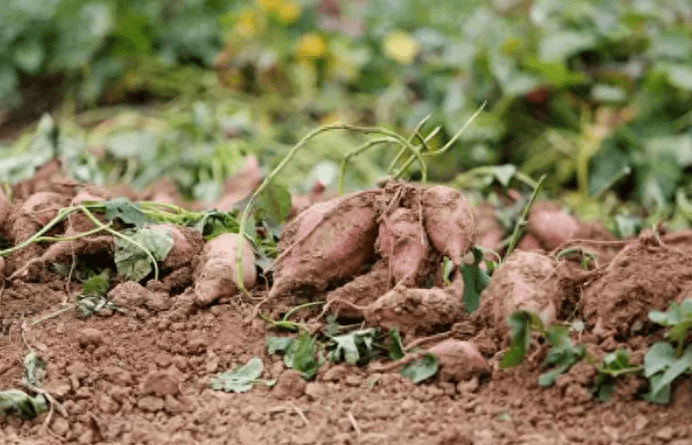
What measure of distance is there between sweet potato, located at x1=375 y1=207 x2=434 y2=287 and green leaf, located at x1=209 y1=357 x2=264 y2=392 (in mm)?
293

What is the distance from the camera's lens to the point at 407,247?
7.20ft

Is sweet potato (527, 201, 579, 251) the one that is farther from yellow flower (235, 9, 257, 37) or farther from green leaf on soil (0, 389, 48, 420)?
yellow flower (235, 9, 257, 37)

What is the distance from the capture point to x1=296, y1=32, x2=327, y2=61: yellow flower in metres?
5.05

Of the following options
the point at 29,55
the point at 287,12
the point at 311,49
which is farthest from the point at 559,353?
the point at 29,55

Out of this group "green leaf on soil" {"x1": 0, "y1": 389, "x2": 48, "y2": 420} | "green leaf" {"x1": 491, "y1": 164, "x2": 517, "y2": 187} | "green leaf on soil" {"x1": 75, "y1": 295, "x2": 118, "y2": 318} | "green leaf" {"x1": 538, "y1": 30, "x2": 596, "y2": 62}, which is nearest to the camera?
"green leaf on soil" {"x1": 0, "y1": 389, "x2": 48, "y2": 420}

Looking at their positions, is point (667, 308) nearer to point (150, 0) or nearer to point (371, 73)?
point (371, 73)

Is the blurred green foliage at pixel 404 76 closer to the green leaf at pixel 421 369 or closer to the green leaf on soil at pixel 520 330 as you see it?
the green leaf at pixel 421 369

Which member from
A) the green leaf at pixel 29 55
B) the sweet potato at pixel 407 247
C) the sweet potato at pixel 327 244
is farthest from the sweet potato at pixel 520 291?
the green leaf at pixel 29 55

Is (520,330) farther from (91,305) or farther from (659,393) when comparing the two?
(91,305)

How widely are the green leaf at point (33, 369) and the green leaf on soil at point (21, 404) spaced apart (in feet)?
0.14

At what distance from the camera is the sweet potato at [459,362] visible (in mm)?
2023

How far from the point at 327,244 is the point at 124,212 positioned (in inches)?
16.9

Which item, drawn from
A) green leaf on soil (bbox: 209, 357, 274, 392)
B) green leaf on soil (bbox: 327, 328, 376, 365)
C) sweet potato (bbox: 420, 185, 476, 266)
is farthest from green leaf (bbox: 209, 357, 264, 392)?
sweet potato (bbox: 420, 185, 476, 266)

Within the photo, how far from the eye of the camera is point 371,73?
5.18 meters
